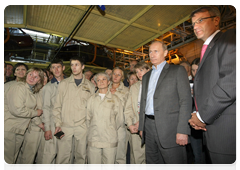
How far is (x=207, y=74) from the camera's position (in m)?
1.35

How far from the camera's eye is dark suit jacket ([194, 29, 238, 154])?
111cm

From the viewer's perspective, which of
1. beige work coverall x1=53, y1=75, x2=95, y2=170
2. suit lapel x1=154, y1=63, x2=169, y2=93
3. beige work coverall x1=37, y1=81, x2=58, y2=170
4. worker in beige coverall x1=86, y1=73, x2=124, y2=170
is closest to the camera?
suit lapel x1=154, y1=63, x2=169, y2=93

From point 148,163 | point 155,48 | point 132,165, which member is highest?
point 155,48

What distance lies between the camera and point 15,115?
8.89ft

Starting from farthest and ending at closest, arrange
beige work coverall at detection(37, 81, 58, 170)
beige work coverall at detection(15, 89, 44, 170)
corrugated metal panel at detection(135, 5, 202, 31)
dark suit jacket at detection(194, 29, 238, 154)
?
1. beige work coverall at detection(15, 89, 44, 170)
2. beige work coverall at detection(37, 81, 58, 170)
3. corrugated metal panel at detection(135, 5, 202, 31)
4. dark suit jacket at detection(194, 29, 238, 154)

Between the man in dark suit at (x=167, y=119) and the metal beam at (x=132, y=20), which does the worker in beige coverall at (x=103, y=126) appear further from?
the metal beam at (x=132, y=20)

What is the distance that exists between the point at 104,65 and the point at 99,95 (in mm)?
6991

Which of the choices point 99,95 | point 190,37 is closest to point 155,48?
point 99,95

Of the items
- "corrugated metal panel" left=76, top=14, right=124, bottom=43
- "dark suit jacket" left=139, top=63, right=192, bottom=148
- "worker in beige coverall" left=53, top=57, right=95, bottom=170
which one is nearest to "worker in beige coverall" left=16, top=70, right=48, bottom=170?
"worker in beige coverall" left=53, top=57, right=95, bottom=170

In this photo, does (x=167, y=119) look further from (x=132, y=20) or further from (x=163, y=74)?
(x=132, y=20)

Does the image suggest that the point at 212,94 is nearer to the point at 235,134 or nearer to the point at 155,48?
the point at 235,134

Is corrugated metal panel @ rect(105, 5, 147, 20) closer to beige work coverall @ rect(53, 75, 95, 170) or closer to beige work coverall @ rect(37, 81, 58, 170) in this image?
beige work coverall @ rect(53, 75, 95, 170)

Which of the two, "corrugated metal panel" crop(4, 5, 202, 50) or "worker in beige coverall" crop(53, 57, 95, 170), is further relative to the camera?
"corrugated metal panel" crop(4, 5, 202, 50)

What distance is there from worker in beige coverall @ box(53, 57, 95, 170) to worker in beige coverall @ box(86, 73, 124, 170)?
166 mm
